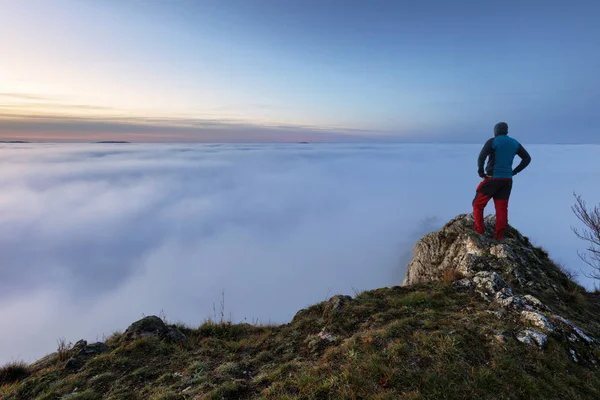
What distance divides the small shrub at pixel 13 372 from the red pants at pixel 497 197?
14.3m

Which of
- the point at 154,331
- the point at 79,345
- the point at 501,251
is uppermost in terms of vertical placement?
the point at 501,251

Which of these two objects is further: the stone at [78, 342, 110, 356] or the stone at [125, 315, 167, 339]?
the stone at [125, 315, 167, 339]

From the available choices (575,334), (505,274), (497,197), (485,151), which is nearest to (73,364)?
(575,334)

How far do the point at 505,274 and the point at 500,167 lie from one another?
11.7 ft

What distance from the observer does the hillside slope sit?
4082 mm

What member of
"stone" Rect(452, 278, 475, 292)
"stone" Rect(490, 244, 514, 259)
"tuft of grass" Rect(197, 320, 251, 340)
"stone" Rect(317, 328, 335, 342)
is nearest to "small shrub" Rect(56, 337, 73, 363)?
"tuft of grass" Rect(197, 320, 251, 340)

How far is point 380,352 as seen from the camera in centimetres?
470

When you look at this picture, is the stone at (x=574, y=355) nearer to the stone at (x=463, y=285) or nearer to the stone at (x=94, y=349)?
the stone at (x=463, y=285)

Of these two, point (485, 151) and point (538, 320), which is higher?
point (485, 151)

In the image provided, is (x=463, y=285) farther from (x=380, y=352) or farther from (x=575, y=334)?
(x=380, y=352)

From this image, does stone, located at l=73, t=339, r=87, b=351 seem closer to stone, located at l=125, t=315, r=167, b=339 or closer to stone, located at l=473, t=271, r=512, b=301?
stone, located at l=125, t=315, r=167, b=339

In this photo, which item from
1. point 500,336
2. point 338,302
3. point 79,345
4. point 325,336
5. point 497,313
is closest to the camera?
point 500,336

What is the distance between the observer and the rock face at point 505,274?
5215 millimetres

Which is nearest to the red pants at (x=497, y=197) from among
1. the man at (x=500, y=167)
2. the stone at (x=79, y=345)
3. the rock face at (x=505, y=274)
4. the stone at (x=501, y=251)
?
the man at (x=500, y=167)
